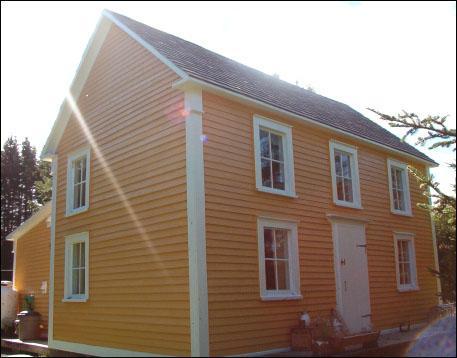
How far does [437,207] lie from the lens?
9578 mm

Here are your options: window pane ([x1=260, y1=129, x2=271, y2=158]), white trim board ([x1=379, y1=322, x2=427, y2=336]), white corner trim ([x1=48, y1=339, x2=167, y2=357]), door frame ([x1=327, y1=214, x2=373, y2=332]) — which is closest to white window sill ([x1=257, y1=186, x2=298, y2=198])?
window pane ([x1=260, y1=129, x2=271, y2=158])

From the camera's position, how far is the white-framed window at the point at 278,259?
1090 centimetres

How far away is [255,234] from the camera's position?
10867 millimetres

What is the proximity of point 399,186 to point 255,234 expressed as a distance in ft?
25.5

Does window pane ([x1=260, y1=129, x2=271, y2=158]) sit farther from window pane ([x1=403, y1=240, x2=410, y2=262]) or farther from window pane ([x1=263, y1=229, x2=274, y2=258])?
window pane ([x1=403, y1=240, x2=410, y2=262])

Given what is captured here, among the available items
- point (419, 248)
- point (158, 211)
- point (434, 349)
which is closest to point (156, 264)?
point (158, 211)

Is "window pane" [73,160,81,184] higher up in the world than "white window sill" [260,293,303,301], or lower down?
higher up

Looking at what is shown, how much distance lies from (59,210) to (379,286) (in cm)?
936

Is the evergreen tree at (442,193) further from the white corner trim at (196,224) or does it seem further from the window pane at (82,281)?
the window pane at (82,281)

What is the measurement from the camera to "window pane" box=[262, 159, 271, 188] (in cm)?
1169

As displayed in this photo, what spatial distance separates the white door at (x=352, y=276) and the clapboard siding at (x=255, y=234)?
270 mm

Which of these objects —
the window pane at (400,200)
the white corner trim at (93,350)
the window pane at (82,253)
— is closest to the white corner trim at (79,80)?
the window pane at (82,253)

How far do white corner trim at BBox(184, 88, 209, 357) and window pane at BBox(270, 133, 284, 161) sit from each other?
2.45 m

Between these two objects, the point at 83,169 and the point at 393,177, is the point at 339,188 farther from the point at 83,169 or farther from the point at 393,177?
the point at 83,169
